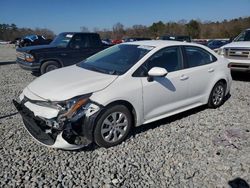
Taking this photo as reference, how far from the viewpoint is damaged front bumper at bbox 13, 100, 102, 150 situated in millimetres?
3531

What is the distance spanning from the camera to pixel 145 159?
3.72 metres

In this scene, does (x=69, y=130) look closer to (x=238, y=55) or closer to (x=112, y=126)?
(x=112, y=126)

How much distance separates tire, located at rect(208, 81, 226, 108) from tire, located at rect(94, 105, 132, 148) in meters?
2.47

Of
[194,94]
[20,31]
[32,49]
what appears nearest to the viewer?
[194,94]

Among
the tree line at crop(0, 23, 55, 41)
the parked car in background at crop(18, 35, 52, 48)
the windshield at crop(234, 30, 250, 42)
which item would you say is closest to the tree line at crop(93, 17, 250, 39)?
the tree line at crop(0, 23, 55, 41)

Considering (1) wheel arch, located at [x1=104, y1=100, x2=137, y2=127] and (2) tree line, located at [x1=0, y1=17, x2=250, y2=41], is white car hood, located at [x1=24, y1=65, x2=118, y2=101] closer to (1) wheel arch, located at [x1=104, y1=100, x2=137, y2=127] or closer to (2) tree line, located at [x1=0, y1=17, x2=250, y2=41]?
(1) wheel arch, located at [x1=104, y1=100, x2=137, y2=127]

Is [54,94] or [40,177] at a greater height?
[54,94]

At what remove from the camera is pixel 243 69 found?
8.88 m

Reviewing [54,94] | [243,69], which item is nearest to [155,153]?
[54,94]

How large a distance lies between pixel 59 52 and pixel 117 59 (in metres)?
4.93

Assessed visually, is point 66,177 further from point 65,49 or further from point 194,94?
point 65,49

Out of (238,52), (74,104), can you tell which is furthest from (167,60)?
(238,52)

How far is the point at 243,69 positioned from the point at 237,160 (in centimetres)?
594

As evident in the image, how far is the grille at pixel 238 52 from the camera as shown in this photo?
28.8 feet
